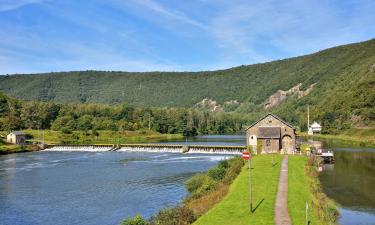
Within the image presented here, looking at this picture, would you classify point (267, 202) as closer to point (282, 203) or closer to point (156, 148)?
point (282, 203)

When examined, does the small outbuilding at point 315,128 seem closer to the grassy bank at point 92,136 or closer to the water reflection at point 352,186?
the grassy bank at point 92,136

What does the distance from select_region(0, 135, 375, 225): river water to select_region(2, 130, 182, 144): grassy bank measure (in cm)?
4801

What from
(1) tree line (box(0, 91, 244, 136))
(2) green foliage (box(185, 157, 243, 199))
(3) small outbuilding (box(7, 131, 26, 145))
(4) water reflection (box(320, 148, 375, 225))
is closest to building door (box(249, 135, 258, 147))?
(4) water reflection (box(320, 148, 375, 225))

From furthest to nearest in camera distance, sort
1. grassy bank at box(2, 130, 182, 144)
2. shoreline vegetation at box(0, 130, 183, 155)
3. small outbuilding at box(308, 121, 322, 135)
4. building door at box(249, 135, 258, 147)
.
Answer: small outbuilding at box(308, 121, 322, 135)
grassy bank at box(2, 130, 182, 144)
shoreline vegetation at box(0, 130, 183, 155)
building door at box(249, 135, 258, 147)

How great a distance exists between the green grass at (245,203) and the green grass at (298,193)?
4.29 feet

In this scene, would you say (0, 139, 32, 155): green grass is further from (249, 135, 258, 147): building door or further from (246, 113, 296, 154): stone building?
(246, 113, 296, 154): stone building

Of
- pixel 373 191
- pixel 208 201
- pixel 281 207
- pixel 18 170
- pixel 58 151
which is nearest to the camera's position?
pixel 281 207

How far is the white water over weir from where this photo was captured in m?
85.4

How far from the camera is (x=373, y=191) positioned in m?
44.1

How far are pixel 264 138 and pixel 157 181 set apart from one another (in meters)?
22.1

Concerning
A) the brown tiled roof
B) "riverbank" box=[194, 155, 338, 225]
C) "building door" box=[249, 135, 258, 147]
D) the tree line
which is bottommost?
"riverbank" box=[194, 155, 338, 225]

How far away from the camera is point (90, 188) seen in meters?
50.7

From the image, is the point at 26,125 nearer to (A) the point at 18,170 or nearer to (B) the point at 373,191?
(A) the point at 18,170

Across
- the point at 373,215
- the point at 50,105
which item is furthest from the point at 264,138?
the point at 50,105
